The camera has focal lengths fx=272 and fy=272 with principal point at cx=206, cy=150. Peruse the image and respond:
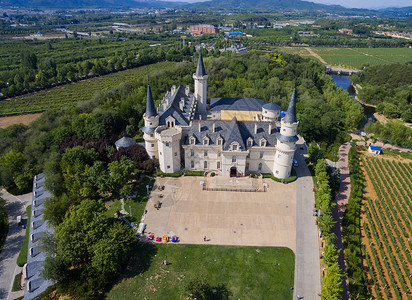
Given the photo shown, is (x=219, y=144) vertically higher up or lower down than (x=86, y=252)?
higher up

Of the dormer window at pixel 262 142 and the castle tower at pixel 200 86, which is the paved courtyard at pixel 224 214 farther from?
the castle tower at pixel 200 86

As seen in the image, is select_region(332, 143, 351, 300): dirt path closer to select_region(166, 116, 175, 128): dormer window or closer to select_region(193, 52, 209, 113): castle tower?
select_region(166, 116, 175, 128): dormer window

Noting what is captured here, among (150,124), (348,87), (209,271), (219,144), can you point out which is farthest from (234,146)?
(348,87)

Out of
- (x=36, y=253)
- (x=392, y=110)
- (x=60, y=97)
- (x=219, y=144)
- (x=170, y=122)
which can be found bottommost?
(x=60, y=97)

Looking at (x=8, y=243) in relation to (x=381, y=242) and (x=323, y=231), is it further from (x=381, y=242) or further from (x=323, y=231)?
(x=381, y=242)

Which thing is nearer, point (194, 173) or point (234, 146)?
point (234, 146)

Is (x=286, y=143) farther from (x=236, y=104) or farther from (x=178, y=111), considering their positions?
(x=236, y=104)

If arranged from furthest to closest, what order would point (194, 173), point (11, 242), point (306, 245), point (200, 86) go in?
point (200, 86) → point (194, 173) → point (11, 242) → point (306, 245)
